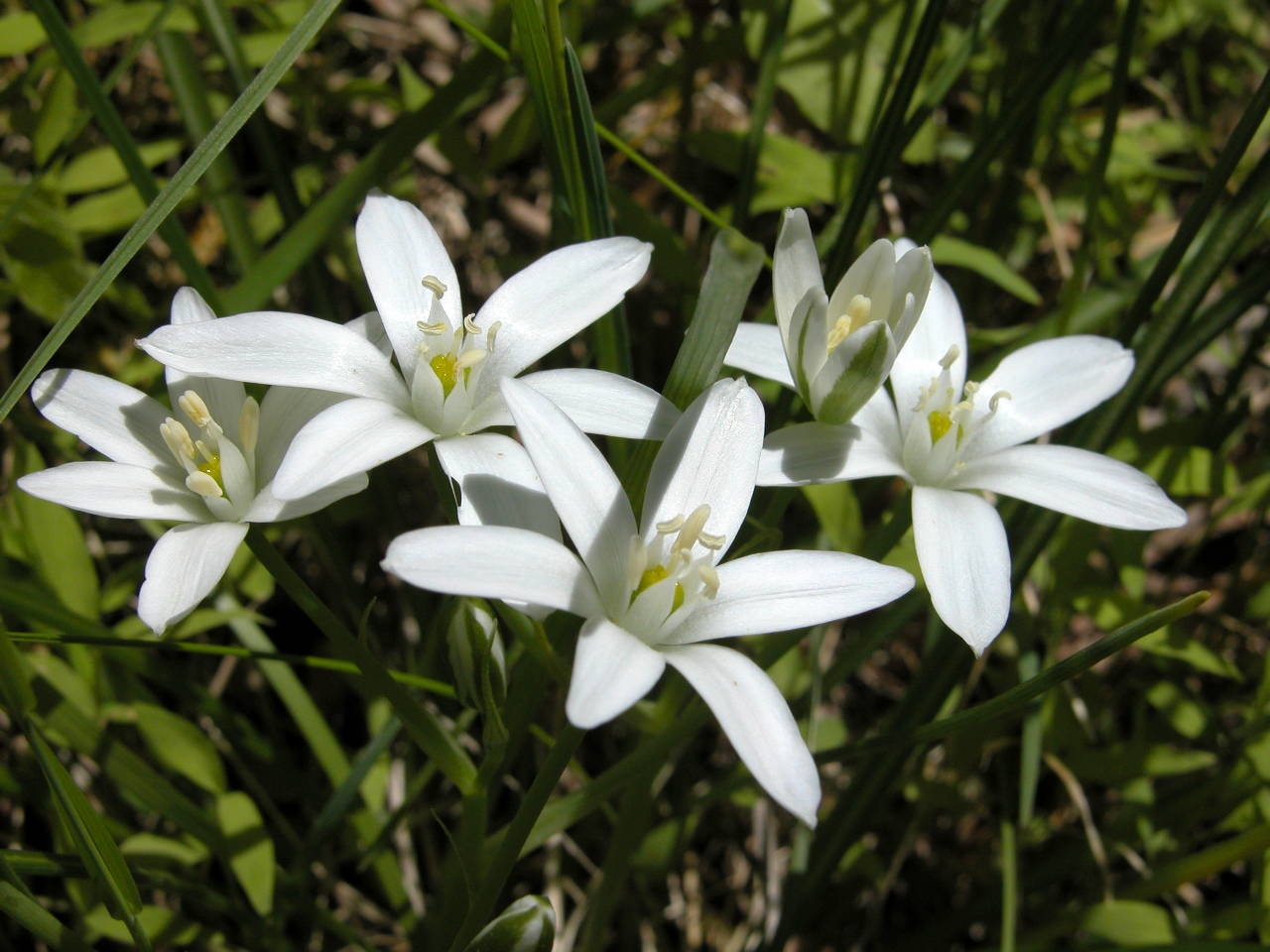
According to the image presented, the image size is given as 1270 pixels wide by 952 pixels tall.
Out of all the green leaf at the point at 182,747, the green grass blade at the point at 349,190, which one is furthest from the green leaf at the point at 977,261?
the green leaf at the point at 182,747

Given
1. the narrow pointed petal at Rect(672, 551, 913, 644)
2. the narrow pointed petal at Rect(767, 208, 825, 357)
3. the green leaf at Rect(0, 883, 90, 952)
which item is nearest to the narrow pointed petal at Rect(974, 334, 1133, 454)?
the narrow pointed petal at Rect(767, 208, 825, 357)

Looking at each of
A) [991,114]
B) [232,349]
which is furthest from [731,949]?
[991,114]

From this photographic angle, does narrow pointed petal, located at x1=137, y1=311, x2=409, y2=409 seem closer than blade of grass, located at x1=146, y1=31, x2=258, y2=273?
Yes

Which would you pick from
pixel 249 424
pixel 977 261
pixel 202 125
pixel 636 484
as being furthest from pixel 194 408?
pixel 977 261

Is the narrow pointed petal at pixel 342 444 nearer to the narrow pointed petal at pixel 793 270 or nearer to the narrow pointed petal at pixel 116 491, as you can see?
the narrow pointed petal at pixel 116 491

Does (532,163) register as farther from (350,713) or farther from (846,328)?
(846,328)

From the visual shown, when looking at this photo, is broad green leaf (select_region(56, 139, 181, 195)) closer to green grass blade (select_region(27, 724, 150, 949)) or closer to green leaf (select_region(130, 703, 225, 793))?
green leaf (select_region(130, 703, 225, 793))
